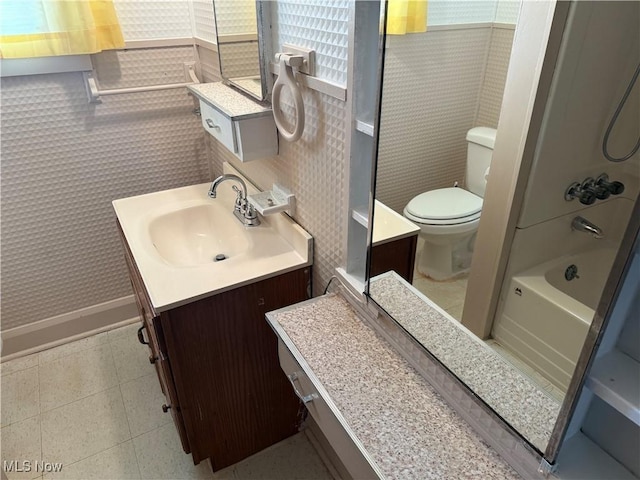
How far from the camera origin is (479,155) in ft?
2.86

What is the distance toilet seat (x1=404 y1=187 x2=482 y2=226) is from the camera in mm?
923

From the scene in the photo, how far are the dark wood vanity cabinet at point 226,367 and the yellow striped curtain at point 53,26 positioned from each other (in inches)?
35.5

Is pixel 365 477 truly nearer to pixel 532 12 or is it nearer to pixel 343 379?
pixel 343 379

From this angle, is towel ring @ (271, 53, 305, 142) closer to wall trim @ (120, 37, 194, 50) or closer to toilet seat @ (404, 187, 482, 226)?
toilet seat @ (404, 187, 482, 226)

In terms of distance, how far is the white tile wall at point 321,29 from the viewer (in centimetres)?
102

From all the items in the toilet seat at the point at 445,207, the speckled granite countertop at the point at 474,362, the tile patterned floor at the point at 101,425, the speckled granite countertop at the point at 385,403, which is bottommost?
the tile patterned floor at the point at 101,425

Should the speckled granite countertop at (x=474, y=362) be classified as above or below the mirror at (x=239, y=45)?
below

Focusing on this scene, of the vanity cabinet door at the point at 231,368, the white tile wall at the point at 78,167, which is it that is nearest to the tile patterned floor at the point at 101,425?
the vanity cabinet door at the point at 231,368

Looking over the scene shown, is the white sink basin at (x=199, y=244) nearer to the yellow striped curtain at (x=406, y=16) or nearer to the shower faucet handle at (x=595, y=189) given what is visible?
the yellow striped curtain at (x=406, y=16)

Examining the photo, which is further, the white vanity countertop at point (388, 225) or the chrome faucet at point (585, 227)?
the white vanity countertop at point (388, 225)

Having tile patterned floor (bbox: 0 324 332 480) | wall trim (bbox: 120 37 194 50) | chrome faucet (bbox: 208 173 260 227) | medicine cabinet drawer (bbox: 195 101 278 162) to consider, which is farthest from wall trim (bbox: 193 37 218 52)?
tile patterned floor (bbox: 0 324 332 480)

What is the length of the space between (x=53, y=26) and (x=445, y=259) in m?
1.67

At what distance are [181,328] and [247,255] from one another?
31 cm

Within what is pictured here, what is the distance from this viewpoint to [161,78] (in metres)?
2.03
